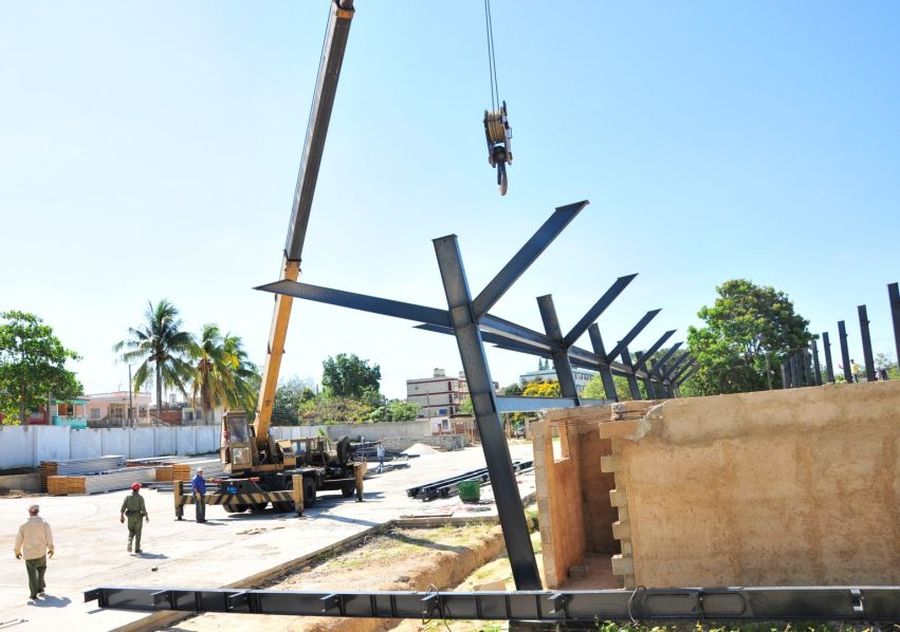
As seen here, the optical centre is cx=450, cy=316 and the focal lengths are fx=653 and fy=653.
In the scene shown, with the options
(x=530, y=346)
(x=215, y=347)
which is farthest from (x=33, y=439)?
(x=530, y=346)

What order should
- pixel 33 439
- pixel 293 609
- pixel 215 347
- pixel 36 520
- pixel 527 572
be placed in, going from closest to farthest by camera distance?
1. pixel 293 609
2. pixel 527 572
3. pixel 36 520
4. pixel 33 439
5. pixel 215 347

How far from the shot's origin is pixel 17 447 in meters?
27.2

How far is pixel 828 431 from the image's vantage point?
577 cm

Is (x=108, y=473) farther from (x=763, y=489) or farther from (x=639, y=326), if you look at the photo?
(x=763, y=489)

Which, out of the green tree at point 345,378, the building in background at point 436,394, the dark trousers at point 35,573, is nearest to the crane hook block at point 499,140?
the dark trousers at point 35,573

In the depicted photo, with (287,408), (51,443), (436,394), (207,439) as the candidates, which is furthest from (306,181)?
(436,394)

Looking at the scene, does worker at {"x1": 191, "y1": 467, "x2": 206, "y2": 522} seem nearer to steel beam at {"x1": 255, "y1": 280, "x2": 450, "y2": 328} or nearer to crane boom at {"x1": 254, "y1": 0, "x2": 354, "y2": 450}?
crane boom at {"x1": 254, "y1": 0, "x2": 354, "y2": 450}

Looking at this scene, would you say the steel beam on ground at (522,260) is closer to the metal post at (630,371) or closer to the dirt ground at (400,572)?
the dirt ground at (400,572)

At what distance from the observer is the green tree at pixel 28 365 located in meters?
32.7

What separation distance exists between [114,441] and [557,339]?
29559 millimetres

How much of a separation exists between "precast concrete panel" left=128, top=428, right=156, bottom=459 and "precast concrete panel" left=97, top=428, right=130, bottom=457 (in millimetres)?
347

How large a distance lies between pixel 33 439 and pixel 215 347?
16102 millimetres

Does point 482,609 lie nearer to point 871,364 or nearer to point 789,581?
point 789,581

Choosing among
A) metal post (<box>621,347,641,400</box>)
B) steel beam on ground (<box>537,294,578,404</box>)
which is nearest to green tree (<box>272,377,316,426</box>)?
metal post (<box>621,347,641,400</box>)
